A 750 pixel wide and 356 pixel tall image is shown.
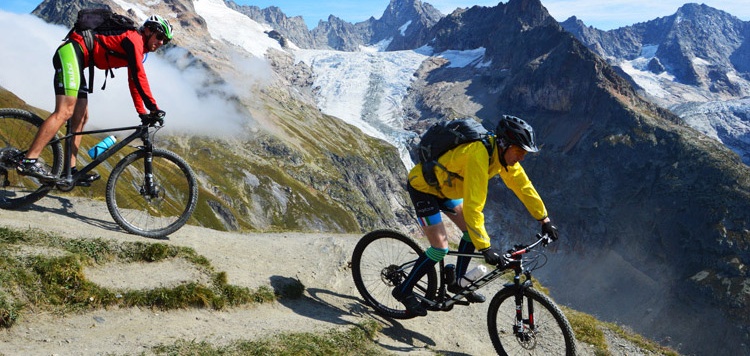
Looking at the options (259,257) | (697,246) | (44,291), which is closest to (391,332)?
(259,257)

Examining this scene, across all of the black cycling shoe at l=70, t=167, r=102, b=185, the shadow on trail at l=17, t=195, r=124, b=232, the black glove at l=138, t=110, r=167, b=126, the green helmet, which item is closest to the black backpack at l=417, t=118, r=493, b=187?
the black glove at l=138, t=110, r=167, b=126

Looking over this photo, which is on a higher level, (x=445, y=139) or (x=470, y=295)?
(x=445, y=139)

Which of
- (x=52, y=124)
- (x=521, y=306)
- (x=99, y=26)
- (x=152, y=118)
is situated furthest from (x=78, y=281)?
(x=521, y=306)

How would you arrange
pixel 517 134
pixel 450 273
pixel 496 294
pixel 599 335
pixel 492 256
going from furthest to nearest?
1. pixel 599 335
2. pixel 450 273
3. pixel 496 294
4. pixel 517 134
5. pixel 492 256

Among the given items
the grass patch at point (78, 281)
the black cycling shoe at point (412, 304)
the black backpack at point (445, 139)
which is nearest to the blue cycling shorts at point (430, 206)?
the black backpack at point (445, 139)

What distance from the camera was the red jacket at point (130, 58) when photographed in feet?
36.1

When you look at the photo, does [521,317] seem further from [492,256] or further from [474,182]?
[474,182]

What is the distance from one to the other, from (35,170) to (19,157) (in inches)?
17.7

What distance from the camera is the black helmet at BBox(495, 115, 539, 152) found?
9.59 metres

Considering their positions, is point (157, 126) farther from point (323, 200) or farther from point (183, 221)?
point (323, 200)

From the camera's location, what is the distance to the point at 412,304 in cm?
1152

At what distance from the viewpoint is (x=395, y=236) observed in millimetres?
12156

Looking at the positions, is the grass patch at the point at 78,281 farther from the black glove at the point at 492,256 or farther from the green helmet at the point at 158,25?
the black glove at the point at 492,256

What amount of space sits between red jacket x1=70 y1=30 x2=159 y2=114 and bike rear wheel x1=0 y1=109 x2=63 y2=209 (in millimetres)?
1972
